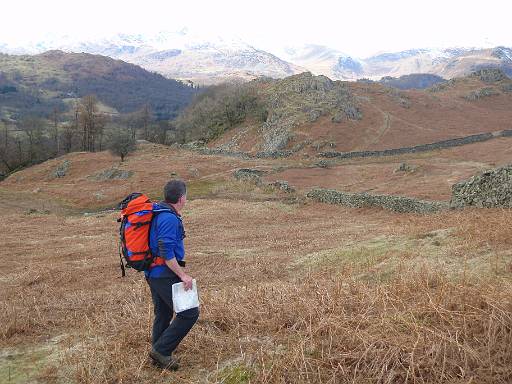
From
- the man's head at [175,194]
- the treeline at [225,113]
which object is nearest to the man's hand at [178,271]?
the man's head at [175,194]

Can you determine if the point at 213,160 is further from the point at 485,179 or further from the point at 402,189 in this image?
the point at 485,179

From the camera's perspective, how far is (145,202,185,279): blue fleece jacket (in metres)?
5.20

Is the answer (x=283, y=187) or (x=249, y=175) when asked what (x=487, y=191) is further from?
(x=249, y=175)

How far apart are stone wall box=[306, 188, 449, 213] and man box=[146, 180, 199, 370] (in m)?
17.9

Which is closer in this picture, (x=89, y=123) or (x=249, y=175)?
(x=249, y=175)

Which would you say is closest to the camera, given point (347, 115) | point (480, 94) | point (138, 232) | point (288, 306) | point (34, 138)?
point (138, 232)

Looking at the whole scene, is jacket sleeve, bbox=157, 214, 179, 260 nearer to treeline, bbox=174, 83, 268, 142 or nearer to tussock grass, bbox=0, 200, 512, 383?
tussock grass, bbox=0, 200, 512, 383

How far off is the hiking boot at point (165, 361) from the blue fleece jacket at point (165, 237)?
3.07 feet

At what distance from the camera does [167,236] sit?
5215mm

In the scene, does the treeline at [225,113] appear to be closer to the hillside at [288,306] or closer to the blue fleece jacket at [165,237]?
the hillside at [288,306]

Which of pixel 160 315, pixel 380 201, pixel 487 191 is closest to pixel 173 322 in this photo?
pixel 160 315

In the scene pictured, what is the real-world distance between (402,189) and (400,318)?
29.4 metres

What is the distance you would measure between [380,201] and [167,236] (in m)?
22.2

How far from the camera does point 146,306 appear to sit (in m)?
8.55
